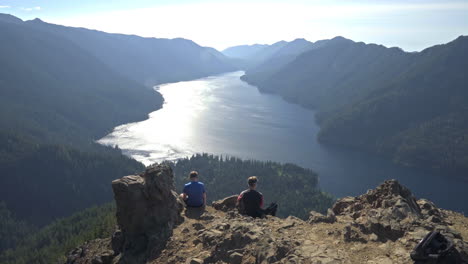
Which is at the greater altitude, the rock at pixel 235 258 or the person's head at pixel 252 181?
the person's head at pixel 252 181

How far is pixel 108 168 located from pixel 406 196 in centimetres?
16944

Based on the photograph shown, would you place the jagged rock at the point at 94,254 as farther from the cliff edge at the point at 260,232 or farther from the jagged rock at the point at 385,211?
the jagged rock at the point at 385,211

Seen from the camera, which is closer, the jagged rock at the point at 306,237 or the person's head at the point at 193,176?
the jagged rock at the point at 306,237

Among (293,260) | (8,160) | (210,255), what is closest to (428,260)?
(293,260)

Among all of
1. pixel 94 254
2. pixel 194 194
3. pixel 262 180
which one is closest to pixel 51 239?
pixel 262 180

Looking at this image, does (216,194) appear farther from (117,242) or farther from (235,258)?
(235,258)

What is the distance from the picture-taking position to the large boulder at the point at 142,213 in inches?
805

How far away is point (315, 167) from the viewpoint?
190500mm

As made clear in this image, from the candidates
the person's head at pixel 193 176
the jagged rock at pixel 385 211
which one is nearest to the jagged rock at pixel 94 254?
the person's head at pixel 193 176

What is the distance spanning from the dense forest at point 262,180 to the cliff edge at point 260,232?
120135 millimetres

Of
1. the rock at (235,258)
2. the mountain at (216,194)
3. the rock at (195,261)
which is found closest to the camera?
the rock at (235,258)

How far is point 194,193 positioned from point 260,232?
7569mm

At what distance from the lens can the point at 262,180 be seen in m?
158

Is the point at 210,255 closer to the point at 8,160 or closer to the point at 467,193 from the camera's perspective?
the point at 467,193
